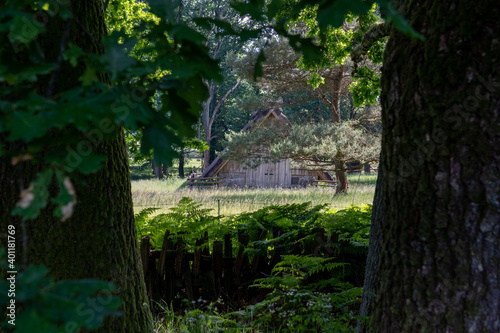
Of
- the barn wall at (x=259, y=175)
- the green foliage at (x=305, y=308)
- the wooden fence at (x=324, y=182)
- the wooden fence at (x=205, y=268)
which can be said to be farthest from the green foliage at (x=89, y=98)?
the wooden fence at (x=324, y=182)

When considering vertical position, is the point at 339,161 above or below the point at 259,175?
above

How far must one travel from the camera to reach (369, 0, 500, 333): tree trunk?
5.29ft

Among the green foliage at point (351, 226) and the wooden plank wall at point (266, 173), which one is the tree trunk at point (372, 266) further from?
the wooden plank wall at point (266, 173)

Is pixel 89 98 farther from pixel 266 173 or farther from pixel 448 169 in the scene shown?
pixel 266 173

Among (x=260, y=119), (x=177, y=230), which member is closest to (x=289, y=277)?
(x=177, y=230)

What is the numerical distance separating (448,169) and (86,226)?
2.05 metres

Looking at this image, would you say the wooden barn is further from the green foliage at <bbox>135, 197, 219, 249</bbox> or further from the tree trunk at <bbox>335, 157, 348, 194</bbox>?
the green foliage at <bbox>135, 197, 219, 249</bbox>

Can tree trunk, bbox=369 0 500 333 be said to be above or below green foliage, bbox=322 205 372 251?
above

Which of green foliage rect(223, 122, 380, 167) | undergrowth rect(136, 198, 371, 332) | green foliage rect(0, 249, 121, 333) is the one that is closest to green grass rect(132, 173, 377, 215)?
green foliage rect(223, 122, 380, 167)

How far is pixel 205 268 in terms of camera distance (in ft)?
14.3

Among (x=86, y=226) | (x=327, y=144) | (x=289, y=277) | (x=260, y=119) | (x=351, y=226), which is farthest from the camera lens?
(x=260, y=119)

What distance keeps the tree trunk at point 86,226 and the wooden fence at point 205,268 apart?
165cm

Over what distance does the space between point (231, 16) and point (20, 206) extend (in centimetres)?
2951

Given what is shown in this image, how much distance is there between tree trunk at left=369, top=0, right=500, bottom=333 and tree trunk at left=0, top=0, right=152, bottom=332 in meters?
1.70
